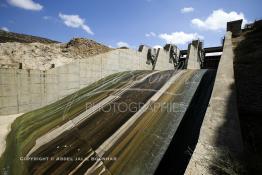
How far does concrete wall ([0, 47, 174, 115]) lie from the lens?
23.5ft

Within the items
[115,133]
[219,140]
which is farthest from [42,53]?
[219,140]

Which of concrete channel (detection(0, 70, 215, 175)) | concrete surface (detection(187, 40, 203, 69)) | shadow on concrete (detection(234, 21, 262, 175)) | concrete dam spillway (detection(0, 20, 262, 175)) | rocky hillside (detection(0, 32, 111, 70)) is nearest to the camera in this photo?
shadow on concrete (detection(234, 21, 262, 175))

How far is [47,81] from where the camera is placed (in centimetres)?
826

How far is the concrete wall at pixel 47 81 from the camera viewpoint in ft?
23.5

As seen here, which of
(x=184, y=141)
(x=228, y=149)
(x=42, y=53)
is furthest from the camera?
(x=42, y=53)

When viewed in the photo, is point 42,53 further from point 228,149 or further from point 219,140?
point 228,149

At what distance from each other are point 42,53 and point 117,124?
8739mm

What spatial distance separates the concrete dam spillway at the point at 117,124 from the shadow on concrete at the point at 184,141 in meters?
0.02

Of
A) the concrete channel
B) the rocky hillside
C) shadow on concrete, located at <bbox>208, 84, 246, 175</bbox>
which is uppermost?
the rocky hillside

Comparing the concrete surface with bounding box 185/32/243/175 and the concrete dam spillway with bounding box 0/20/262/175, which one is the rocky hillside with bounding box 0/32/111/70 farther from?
the concrete surface with bounding box 185/32/243/175

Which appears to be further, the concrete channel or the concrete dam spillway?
the concrete channel

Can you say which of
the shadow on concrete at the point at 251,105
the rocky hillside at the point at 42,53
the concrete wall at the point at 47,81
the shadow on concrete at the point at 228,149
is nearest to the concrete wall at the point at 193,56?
the rocky hillside at the point at 42,53

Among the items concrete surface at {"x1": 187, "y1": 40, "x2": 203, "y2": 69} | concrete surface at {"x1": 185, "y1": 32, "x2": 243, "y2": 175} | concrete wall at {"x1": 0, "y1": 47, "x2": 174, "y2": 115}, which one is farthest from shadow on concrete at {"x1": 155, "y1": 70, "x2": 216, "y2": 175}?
concrete surface at {"x1": 187, "y1": 40, "x2": 203, "y2": 69}

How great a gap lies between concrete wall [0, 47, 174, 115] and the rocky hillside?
5.02 ft
